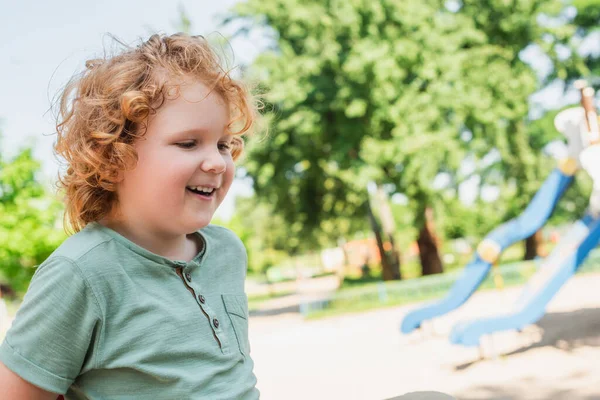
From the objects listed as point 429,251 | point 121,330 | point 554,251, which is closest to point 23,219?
point 429,251

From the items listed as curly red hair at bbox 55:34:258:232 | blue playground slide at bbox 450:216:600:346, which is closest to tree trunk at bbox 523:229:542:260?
blue playground slide at bbox 450:216:600:346

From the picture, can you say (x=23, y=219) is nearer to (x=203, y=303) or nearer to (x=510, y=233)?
(x=510, y=233)

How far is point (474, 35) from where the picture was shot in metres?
13.0

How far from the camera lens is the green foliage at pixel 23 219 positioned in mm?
13977

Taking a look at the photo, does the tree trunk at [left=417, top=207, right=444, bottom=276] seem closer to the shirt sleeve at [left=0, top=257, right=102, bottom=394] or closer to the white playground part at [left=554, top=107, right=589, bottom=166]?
the white playground part at [left=554, top=107, right=589, bottom=166]

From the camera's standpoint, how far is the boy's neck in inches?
47.9

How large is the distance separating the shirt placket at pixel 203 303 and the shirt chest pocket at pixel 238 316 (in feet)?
0.18

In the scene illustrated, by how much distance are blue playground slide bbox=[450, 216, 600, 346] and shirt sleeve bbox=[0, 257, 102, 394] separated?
16.4ft

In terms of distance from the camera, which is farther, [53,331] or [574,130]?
[574,130]

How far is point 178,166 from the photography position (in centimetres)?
115

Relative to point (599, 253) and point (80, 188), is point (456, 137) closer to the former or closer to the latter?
point (599, 253)

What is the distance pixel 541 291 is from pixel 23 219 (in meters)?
12.6

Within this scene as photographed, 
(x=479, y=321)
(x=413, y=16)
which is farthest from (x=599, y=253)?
(x=479, y=321)

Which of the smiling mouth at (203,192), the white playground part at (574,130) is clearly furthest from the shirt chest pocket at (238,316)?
the white playground part at (574,130)
